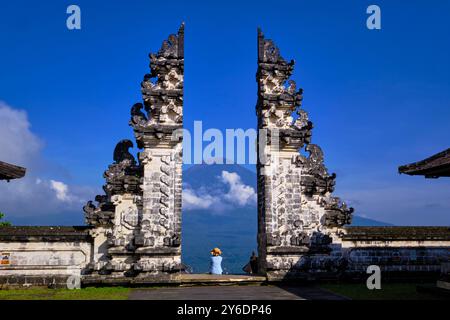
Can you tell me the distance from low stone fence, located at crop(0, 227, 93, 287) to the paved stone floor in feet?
8.02

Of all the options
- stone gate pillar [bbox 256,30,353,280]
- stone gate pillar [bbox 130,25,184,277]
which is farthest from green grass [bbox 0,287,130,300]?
stone gate pillar [bbox 256,30,353,280]

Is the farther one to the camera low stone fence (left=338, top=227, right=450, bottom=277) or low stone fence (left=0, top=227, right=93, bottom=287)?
low stone fence (left=338, top=227, right=450, bottom=277)

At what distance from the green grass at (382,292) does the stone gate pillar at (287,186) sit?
4.78 feet

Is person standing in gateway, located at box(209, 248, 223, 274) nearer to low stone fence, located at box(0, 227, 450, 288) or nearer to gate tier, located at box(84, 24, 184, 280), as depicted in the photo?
gate tier, located at box(84, 24, 184, 280)

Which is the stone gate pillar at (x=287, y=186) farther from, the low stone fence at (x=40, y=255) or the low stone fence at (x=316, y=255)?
the low stone fence at (x=40, y=255)

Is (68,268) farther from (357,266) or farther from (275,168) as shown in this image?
(357,266)

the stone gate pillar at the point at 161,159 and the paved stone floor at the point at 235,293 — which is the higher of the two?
the stone gate pillar at the point at 161,159

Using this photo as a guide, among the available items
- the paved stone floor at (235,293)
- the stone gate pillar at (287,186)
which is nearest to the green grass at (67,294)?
the paved stone floor at (235,293)

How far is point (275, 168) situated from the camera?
16344 mm

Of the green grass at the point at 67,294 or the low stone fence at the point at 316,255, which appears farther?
the low stone fence at the point at 316,255

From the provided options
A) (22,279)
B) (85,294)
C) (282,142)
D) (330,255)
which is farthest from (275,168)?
(22,279)

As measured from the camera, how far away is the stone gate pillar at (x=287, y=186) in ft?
51.9

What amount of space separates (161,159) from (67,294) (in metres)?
5.15

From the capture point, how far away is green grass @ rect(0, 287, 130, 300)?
1220 cm
